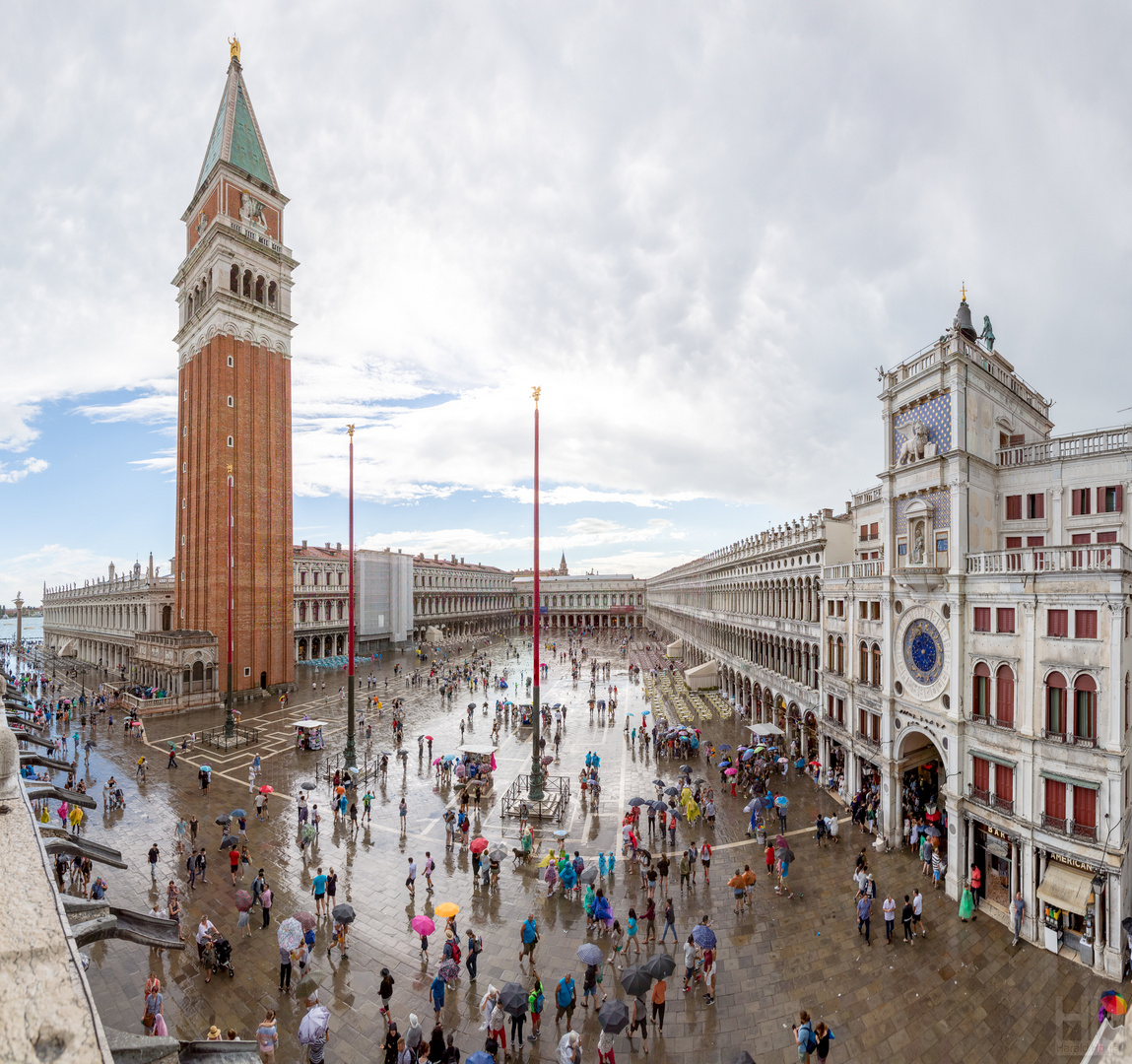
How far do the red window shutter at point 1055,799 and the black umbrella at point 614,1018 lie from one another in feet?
45.3

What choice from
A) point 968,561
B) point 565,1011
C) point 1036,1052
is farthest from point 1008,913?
point 565,1011

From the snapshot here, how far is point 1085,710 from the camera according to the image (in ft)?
54.0

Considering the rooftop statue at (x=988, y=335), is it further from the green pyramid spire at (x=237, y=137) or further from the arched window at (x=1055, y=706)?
the green pyramid spire at (x=237, y=137)

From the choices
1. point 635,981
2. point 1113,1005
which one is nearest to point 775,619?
point 1113,1005

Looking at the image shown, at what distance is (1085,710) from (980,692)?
316cm

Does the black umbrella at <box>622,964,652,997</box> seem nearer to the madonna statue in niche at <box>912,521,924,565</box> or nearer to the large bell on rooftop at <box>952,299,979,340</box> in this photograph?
the madonna statue in niche at <box>912,521,924,565</box>

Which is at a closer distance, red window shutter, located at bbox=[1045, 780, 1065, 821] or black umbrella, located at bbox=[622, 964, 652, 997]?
black umbrella, located at bbox=[622, 964, 652, 997]

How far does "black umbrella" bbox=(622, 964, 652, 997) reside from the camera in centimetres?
1246

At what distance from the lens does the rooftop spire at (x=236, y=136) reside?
54.0 m

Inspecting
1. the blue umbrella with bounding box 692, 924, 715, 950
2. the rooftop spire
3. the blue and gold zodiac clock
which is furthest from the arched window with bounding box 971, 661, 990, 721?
the rooftop spire

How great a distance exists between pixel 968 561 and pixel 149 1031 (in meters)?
25.0

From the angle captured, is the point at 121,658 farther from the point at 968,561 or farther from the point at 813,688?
the point at 968,561

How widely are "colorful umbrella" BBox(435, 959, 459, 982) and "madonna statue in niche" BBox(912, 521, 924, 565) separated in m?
19.8

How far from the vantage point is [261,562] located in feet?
178
